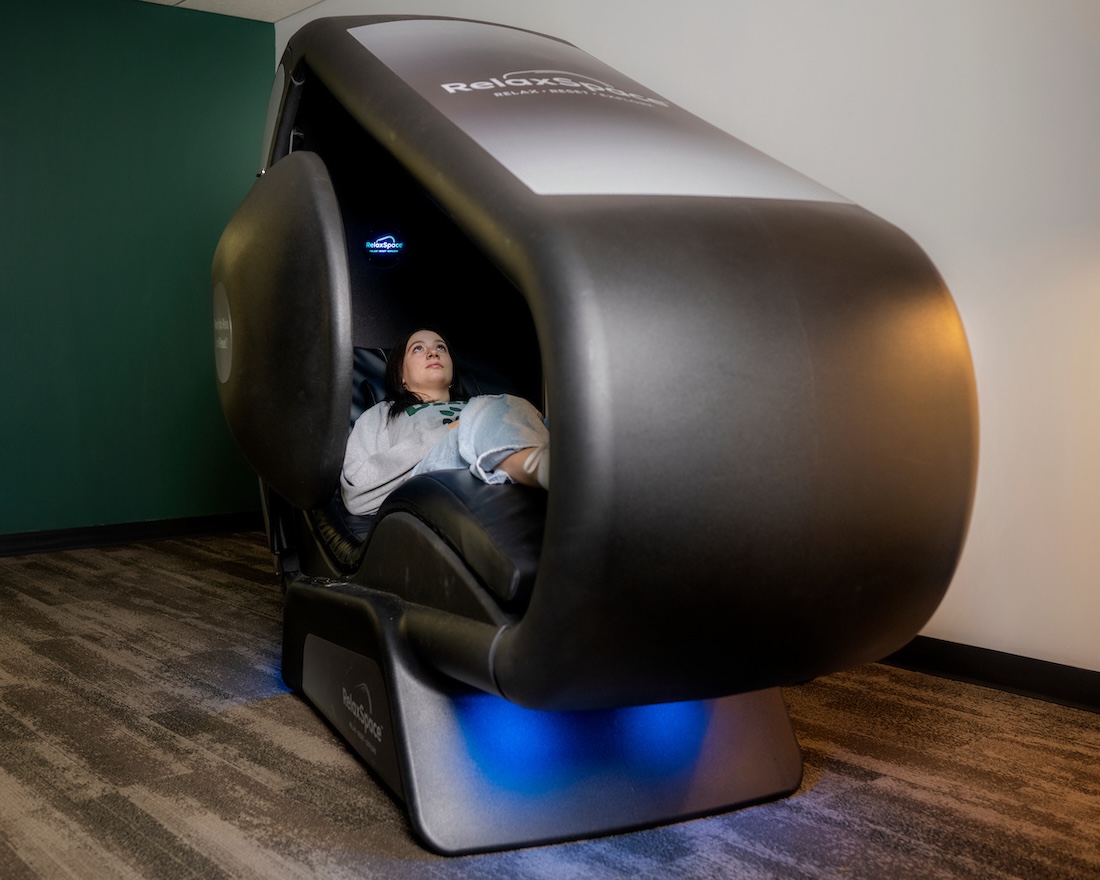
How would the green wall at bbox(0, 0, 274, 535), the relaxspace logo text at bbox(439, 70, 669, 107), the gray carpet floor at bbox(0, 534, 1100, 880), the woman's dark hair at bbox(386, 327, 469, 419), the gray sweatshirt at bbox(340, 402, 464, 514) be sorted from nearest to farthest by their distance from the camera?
the gray carpet floor at bbox(0, 534, 1100, 880), the relaxspace logo text at bbox(439, 70, 669, 107), the gray sweatshirt at bbox(340, 402, 464, 514), the woman's dark hair at bbox(386, 327, 469, 419), the green wall at bbox(0, 0, 274, 535)

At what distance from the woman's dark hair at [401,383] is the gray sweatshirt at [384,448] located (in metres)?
0.02

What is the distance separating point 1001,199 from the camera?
2.40 meters

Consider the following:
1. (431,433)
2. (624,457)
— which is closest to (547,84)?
(624,457)

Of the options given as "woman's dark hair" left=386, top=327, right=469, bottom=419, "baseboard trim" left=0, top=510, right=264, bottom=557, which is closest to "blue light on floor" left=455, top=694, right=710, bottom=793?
"woman's dark hair" left=386, top=327, right=469, bottom=419

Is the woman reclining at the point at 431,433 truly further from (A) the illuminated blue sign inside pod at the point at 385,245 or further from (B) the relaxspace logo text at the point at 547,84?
(B) the relaxspace logo text at the point at 547,84

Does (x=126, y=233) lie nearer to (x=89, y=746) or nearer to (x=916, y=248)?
(x=89, y=746)

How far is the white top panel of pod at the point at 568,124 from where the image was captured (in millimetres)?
1385

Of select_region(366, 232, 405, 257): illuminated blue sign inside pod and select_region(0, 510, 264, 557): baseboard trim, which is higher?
select_region(366, 232, 405, 257): illuminated blue sign inside pod

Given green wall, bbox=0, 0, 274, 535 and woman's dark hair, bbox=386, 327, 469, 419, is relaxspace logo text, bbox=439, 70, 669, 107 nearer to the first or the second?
woman's dark hair, bbox=386, 327, 469, 419

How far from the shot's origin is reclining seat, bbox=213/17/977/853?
3.95ft

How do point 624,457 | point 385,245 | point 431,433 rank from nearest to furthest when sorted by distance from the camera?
point 624,457, point 431,433, point 385,245

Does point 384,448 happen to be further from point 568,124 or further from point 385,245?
point 568,124

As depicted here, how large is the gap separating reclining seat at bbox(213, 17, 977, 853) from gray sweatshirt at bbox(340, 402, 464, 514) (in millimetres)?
297

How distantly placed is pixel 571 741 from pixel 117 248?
10.5 feet
